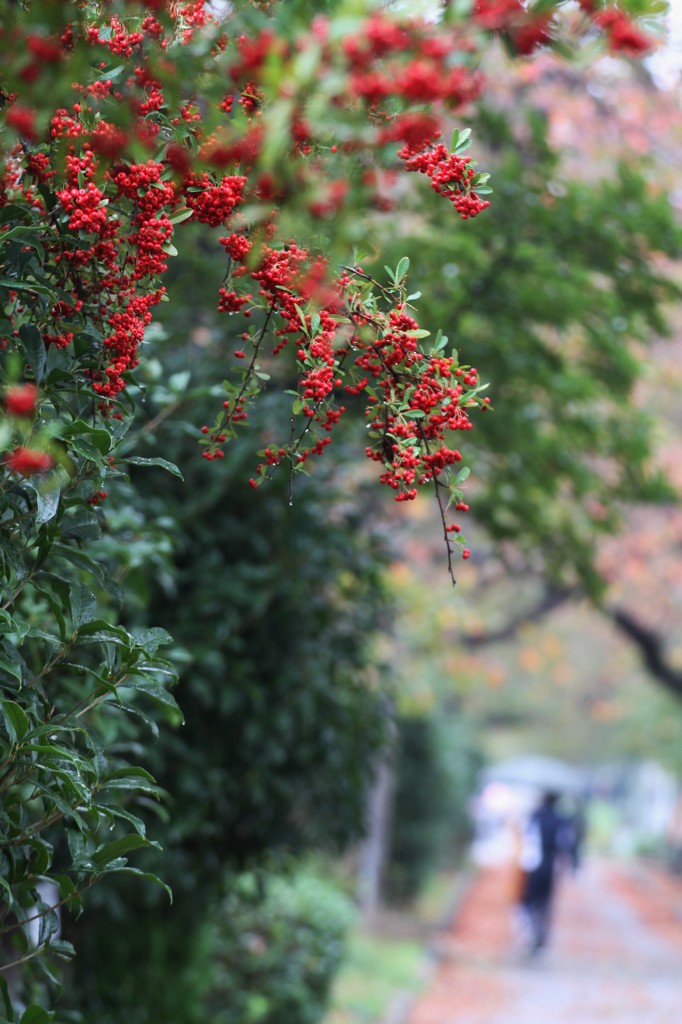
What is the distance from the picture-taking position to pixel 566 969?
1433cm

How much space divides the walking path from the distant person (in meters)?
0.40

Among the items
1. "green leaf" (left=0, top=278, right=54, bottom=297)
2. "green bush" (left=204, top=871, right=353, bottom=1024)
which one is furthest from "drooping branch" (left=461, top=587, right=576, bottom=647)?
"green leaf" (left=0, top=278, right=54, bottom=297)

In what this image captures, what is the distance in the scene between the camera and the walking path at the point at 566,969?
11227 millimetres

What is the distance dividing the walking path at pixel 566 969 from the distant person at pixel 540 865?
1.32ft

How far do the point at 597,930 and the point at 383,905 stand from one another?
4.13m

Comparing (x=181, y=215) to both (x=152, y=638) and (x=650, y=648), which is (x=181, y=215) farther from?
(x=650, y=648)

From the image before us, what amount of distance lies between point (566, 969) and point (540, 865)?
54.1 inches

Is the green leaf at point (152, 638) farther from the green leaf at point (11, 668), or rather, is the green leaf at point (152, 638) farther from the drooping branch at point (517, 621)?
the drooping branch at point (517, 621)

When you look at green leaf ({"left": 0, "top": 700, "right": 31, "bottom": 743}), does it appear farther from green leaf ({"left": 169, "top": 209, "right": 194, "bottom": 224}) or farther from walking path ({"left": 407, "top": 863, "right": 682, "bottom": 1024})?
walking path ({"left": 407, "top": 863, "right": 682, "bottom": 1024})

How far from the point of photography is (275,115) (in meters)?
1.28

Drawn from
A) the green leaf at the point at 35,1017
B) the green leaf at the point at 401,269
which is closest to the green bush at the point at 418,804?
the green leaf at the point at 35,1017

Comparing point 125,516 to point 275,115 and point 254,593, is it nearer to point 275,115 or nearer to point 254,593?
point 254,593

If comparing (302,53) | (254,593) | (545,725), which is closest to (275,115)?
(302,53)

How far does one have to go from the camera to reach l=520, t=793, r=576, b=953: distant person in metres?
14.9
